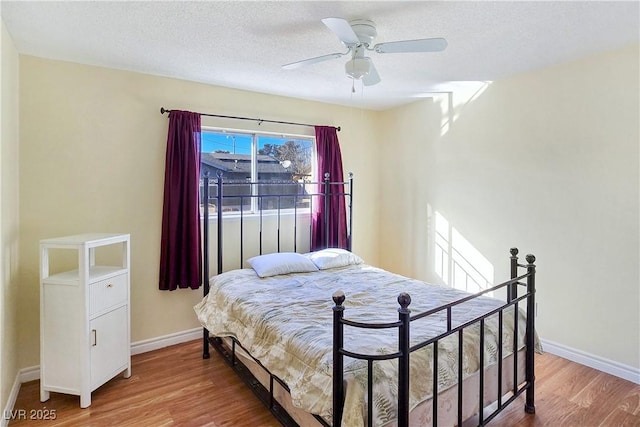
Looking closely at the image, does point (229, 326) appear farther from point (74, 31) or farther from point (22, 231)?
point (74, 31)

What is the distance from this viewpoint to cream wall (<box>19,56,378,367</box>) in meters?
2.69

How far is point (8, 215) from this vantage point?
229cm

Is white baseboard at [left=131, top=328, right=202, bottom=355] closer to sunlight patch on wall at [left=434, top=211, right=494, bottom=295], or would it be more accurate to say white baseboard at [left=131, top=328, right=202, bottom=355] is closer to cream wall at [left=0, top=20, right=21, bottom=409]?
cream wall at [left=0, top=20, right=21, bottom=409]

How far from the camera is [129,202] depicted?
3.10 meters

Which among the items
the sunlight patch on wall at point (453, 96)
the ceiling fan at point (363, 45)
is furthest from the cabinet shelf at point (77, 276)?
the sunlight patch on wall at point (453, 96)

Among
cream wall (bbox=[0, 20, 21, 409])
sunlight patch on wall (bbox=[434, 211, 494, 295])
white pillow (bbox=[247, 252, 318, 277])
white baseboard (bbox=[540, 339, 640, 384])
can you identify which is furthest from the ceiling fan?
white baseboard (bbox=[540, 339, 640, 384])

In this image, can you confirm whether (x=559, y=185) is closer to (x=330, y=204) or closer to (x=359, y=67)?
(x=359, y=67)

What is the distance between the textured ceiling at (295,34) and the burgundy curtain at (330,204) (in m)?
0.95

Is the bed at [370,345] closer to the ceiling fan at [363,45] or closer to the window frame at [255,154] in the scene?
the window frame at [255,154]

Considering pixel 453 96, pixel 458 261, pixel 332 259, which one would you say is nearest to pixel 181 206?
pixel 332 259

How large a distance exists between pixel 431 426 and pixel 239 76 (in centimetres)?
302

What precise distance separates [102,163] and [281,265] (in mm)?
1750

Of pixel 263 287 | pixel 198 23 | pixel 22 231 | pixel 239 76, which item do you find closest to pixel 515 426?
pixel 263 287

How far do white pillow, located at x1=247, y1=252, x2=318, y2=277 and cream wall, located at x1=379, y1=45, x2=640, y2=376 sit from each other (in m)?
1.64
